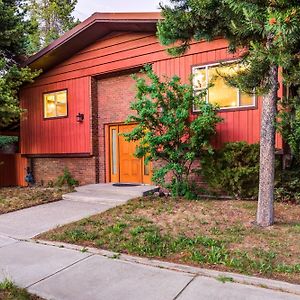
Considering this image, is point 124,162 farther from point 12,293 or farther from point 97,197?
point 12,293

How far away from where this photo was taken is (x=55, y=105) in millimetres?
11977

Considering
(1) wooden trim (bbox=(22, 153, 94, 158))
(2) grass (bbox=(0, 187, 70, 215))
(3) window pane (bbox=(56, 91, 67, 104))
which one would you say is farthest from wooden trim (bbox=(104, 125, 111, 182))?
(3) window pane (bbox=(56, 91, 67, 104))

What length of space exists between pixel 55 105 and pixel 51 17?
57.2ft

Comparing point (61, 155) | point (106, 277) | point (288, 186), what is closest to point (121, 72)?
point (61, 155)

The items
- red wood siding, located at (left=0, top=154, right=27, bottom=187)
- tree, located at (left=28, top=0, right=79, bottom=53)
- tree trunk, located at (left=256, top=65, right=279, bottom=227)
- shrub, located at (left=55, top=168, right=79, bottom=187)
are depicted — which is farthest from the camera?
tree, located at (left=28, top=0, right=79, bottom=53)

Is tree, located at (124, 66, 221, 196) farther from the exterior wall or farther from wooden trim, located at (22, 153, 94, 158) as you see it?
wooden trim, located at (22, 153, 94, 158)

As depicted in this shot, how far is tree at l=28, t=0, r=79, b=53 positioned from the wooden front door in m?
17.6

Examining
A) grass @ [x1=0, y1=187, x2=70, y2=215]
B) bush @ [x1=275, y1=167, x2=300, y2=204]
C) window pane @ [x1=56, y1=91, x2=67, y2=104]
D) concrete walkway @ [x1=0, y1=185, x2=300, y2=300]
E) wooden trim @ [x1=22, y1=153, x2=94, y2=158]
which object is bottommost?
grass @ [x1=0, y1=187, x2=70, y2=215]

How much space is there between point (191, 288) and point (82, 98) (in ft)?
29.4

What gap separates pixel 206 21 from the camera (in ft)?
18.0

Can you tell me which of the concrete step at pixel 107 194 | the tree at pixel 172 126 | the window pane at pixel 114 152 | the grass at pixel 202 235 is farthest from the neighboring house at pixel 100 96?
the grass at pixel 202 235

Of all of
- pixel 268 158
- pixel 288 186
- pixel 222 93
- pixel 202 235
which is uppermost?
pixel 222 93

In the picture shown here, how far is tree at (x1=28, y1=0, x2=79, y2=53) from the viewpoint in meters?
25.0

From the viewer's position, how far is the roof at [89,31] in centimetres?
886
